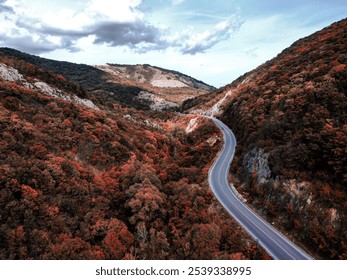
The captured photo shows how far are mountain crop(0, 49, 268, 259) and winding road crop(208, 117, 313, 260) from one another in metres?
1.19

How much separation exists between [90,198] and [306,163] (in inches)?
988

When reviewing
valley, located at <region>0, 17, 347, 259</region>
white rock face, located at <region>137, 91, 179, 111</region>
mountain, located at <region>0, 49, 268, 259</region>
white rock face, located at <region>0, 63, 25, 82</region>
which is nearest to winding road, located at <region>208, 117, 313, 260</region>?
valley, located at <region>0, 17, 347, 259</region>

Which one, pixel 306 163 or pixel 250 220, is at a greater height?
pixel 306 163

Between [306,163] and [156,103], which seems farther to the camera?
[156,103]

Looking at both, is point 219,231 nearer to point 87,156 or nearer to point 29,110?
point 87,156

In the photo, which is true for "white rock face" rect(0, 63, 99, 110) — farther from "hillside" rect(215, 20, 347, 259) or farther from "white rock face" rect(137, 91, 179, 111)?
"white rock face" rect(137, 91, 179, 111)

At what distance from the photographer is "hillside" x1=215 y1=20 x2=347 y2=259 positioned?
20766mm

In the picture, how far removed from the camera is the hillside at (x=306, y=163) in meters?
20.8

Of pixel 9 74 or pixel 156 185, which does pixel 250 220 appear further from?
pixel 9 74

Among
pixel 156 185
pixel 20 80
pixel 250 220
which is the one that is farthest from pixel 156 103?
pixel 250 220

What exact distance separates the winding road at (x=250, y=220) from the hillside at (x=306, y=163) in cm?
119

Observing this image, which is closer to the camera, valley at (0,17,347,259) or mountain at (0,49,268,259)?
mountain at (0,49,268,259)

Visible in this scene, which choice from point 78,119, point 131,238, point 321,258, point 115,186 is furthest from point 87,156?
point 321,258

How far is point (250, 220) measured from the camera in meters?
25.1
